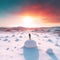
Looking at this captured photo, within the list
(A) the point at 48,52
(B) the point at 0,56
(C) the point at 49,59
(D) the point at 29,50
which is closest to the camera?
(C) the point at 49,59

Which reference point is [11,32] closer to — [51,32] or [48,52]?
[51,32]

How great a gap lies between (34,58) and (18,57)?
1.77 feet

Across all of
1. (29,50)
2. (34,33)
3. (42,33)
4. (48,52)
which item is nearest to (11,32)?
(34,33)

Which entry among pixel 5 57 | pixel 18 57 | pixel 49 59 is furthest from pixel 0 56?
pixel 49 59

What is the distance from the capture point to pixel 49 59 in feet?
12.8

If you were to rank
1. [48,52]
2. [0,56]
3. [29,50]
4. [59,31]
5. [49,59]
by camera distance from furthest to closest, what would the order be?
1. [59,31]
2. [29,50]
3. [48,52]
4. [0,56]
5. [49,59]

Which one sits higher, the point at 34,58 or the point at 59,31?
the point at 59,31

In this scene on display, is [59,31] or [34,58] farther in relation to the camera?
[59,31]

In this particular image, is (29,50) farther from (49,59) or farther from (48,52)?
(49,59)

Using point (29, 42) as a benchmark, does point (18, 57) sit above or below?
below

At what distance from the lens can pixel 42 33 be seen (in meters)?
8.61

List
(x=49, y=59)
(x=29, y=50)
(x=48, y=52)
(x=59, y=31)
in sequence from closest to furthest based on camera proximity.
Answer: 1. (x=49, y=59)
2. (x=48, y=52)
3. (x=29, y=50)
4. (x=59, y=31)

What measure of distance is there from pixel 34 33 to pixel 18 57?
14.8 ft

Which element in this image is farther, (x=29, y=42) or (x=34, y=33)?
(x=34, y=33)
